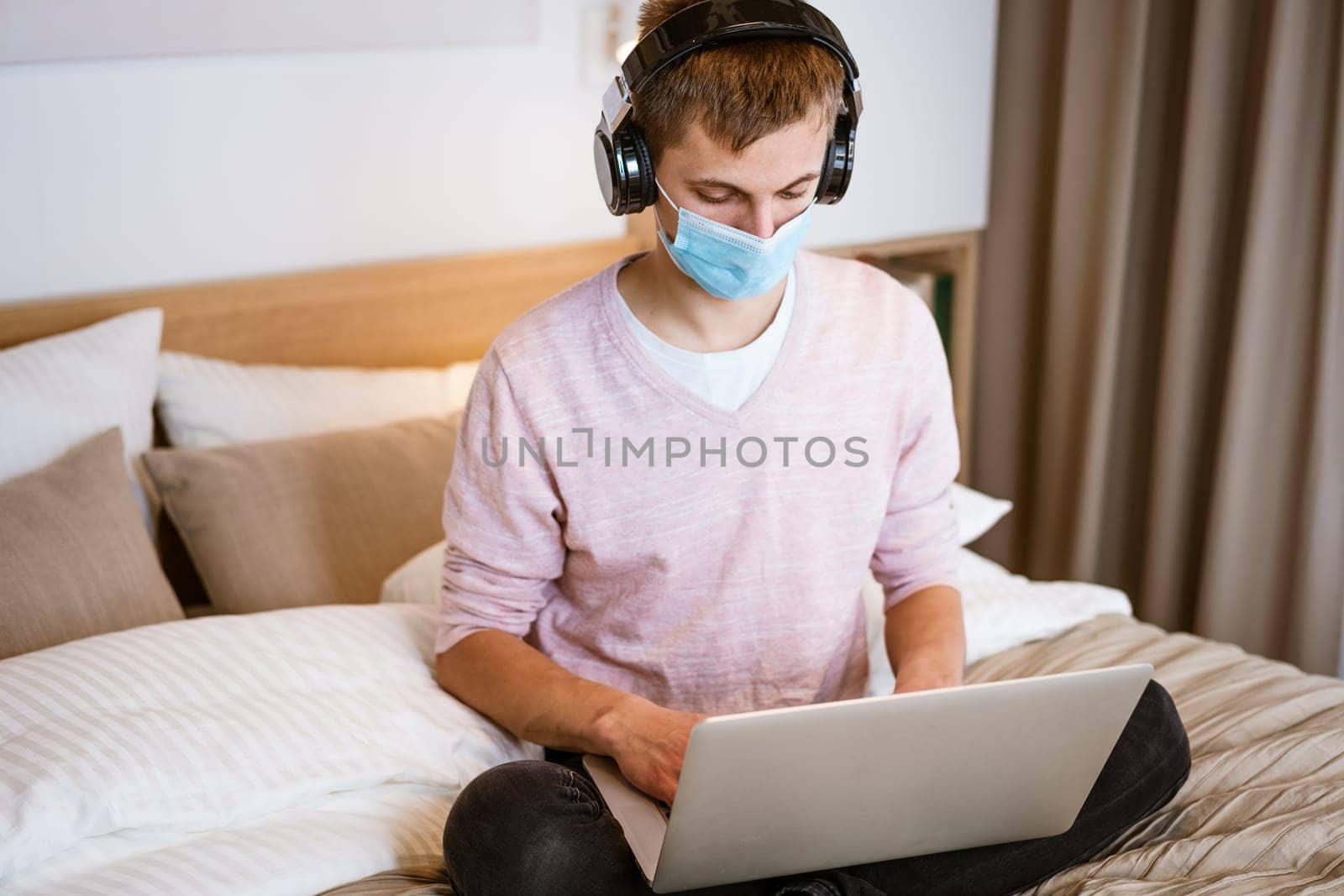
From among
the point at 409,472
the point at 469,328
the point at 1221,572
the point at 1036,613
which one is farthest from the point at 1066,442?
the point at 409,472

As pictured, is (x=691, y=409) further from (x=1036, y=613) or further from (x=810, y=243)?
(x=810, y=243)

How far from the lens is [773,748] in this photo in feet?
2.96

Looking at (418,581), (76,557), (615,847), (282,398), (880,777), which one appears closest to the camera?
(880,777)

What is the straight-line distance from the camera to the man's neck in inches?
49.8

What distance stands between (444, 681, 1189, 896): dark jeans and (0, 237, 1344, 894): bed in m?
0.04

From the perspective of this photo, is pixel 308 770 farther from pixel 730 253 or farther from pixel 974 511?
pixel 974 511

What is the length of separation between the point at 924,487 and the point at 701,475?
10.3 inches

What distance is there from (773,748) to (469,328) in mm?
1246

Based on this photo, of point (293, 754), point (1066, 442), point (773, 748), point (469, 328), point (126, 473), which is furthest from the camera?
point (1066, 442)

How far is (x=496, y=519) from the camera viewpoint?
4.15 feet

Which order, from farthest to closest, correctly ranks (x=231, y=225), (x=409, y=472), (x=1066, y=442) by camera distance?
(x=1066, y=442) → (x=231, y=225) → (x=409, y=472)

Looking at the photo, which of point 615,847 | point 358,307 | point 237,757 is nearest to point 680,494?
point 615,847

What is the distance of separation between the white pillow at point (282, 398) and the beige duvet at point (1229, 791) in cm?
78

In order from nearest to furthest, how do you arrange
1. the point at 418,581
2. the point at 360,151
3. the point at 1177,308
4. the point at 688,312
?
the point at 688,312, the point at 418,581, the point at 360,151, the point at 1177,308
